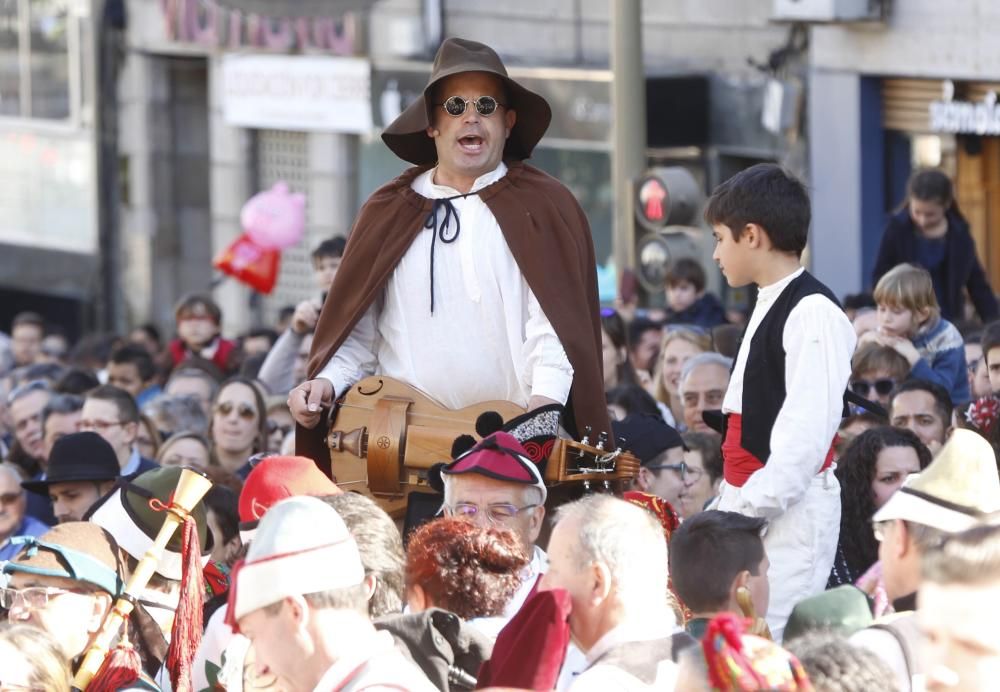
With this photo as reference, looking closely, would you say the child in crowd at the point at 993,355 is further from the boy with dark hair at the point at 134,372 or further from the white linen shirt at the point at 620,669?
the boy with dark hair at the point at 134,372

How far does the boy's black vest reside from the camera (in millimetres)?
5273

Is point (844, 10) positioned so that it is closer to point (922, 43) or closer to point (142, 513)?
point (922, 43)

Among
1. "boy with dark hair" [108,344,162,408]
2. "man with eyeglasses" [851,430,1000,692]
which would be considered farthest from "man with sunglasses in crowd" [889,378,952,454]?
"boy with dark hair" [108,344,162,408]

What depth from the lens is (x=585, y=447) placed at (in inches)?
222

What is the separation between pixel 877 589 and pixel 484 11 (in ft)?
42.9

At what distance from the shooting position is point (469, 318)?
5.87 meters

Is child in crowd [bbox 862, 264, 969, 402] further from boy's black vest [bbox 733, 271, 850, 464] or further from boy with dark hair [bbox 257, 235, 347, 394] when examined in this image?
boy with dark hair [bbox 257, 235, 347, 394]

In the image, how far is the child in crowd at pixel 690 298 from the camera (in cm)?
1119

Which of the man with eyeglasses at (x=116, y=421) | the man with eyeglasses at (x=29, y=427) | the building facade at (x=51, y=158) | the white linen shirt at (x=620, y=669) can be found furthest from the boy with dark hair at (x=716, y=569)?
the building facade at (x=51, y=158)

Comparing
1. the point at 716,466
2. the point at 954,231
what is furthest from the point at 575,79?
the point at 716,466

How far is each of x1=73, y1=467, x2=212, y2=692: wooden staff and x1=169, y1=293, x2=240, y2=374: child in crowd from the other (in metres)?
6.86

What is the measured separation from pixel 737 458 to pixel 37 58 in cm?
1692

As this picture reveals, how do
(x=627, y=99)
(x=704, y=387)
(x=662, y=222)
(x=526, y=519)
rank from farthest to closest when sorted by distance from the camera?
(x=627, y=99) < (x=662, y=222) < (x=704, y=387) < (x=526, y=519)

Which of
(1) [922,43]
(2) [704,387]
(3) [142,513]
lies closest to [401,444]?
(3) [142,513]
